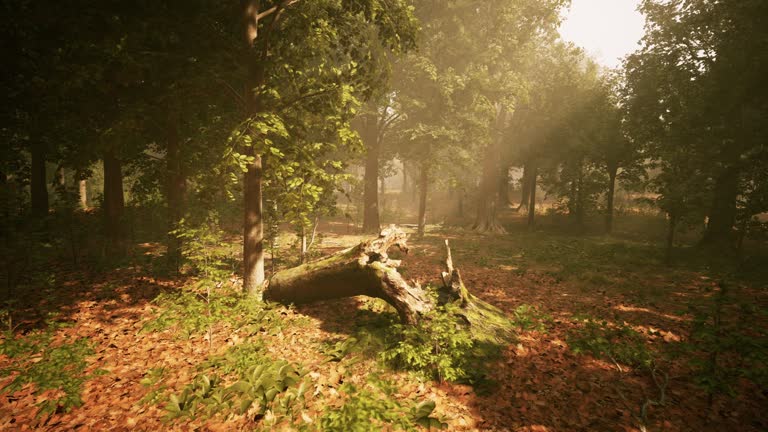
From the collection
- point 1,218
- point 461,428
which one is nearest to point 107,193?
point 1,218

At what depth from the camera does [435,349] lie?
5.63 metres

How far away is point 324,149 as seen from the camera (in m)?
7.97

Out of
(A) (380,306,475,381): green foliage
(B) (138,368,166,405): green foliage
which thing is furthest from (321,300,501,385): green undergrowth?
(B) (138,368,166,405): green foliage

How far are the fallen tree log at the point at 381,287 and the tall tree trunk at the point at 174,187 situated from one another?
11.6ft

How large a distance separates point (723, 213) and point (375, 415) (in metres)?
18.7

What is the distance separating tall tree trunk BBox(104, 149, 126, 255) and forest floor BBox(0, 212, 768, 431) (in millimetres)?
1345

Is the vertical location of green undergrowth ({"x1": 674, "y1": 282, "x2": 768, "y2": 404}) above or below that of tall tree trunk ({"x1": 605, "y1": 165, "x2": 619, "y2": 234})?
below

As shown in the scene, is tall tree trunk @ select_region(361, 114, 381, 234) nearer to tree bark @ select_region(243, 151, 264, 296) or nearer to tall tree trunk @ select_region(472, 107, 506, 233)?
tall tree trunk @ select_region(472, 107, 506, 233)

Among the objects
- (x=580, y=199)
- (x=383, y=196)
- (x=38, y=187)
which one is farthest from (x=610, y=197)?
(x=38, y=187)

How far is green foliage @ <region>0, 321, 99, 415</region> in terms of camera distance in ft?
14.6

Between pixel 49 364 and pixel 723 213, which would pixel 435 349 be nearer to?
pixel 49 364

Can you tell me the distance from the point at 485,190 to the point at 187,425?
22.2 meters

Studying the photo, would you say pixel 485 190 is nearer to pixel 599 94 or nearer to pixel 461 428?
pixel 599 94

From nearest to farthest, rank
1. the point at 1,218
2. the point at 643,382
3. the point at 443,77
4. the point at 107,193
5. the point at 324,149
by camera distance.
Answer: the point at 643,382
the point at 1,218
the point at 324,149
the point at 107,193
the point at 443,77
